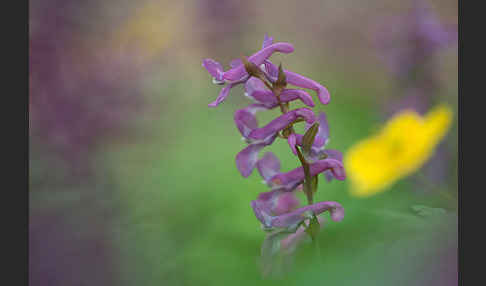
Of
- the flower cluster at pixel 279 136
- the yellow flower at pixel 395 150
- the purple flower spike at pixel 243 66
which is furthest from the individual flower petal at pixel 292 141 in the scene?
the yellow flower at pixel 395 150

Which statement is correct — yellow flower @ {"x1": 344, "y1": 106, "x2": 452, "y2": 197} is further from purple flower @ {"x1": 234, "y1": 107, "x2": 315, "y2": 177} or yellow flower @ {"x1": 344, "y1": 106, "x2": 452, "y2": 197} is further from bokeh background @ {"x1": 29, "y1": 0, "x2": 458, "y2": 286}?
purple flower @ {"x1": 234, "y1": 107, "x2": 315, "y2": 177}

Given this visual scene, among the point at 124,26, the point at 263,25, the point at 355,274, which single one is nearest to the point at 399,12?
the point at 263,25

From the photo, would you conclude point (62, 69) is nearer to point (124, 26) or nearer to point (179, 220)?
point (124, 26)

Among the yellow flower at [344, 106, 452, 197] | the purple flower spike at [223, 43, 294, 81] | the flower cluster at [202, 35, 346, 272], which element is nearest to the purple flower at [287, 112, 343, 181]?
the flower cluster at [202, 35, 346, 272]

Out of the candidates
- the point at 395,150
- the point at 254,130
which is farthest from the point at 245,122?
the point at 395,150

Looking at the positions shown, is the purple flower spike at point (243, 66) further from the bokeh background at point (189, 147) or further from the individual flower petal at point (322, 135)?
the bokeh background at point (189, 147)

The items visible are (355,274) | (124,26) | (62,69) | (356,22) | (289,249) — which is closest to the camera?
(355,274)
